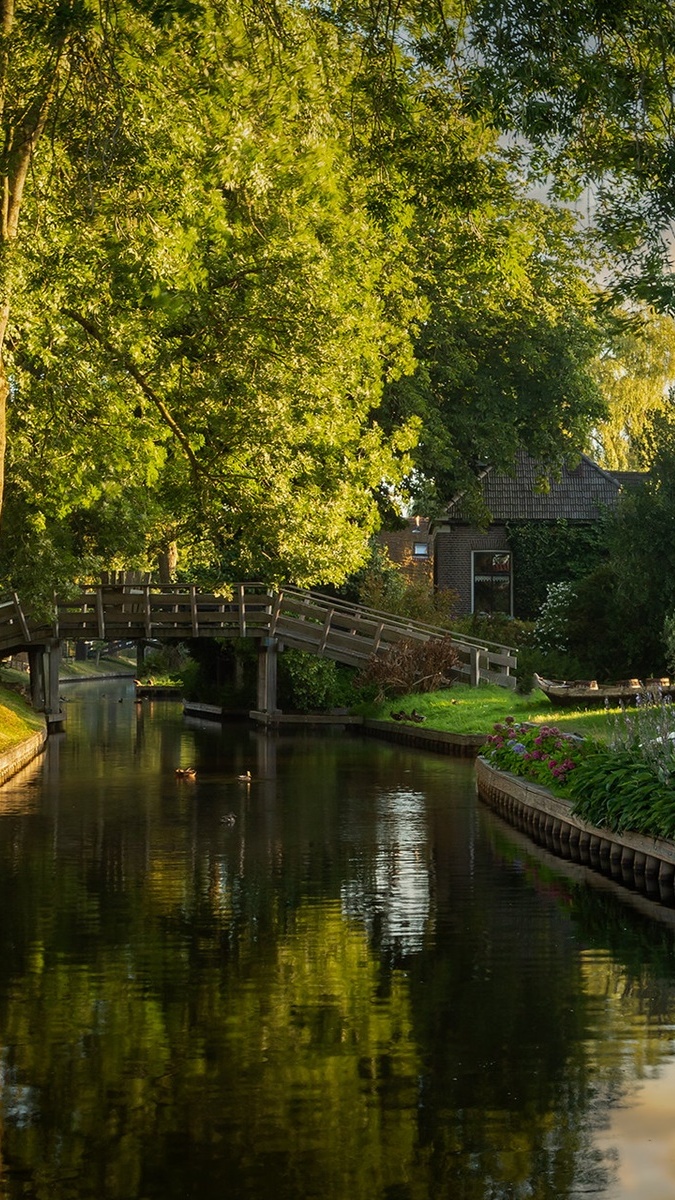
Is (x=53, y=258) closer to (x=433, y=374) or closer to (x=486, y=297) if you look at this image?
→ (x=486, y=297)

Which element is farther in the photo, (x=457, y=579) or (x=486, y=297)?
(x=457, y=579)

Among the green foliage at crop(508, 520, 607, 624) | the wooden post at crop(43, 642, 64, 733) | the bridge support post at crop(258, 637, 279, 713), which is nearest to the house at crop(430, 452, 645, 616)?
the green foliage at crop(508, 520, 607, 624)

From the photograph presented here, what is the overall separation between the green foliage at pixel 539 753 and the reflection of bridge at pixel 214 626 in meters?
16.1

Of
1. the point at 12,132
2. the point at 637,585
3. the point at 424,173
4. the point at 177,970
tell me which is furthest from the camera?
the point at 637,585

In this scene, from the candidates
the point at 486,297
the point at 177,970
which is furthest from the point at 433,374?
the point at 177,970

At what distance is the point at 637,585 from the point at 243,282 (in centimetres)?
1517

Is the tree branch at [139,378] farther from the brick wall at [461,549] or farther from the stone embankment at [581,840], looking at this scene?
the brick wall at [461,549]

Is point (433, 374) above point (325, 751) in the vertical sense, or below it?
above

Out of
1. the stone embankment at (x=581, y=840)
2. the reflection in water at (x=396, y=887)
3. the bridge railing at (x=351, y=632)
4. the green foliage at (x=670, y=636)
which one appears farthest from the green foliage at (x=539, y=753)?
the bridge railing at (x=351, y=632)

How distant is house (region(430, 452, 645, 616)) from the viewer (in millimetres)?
54594

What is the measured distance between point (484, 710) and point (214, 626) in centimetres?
1159

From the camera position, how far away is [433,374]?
163 feet

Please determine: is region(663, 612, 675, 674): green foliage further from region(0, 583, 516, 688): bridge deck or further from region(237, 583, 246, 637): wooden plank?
region(237, 583, 246, 637): wooden plank

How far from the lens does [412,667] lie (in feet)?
142
